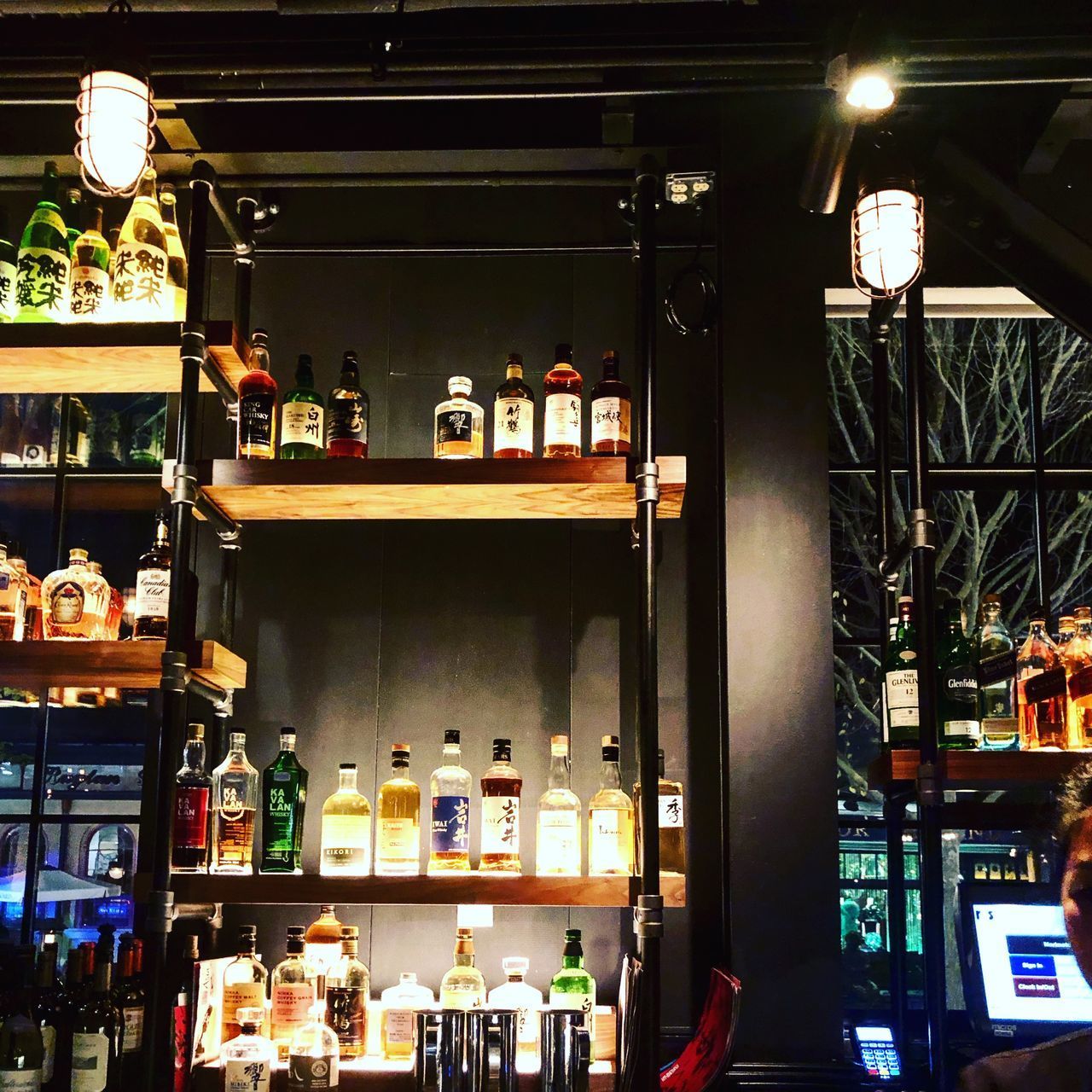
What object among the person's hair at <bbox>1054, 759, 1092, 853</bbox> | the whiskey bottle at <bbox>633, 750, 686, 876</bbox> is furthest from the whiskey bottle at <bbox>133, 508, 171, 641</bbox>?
the person's hair at <bbox>1054, 759, 1092, 853</bbox>

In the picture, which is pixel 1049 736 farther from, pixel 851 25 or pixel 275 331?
pixel 275 331

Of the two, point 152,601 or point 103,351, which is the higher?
point 103,351

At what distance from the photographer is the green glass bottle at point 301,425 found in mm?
2664

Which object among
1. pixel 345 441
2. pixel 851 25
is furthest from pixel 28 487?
pixel 851 25

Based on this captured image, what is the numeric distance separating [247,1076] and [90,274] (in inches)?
71.7

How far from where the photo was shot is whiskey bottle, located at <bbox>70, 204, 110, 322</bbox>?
2676mm

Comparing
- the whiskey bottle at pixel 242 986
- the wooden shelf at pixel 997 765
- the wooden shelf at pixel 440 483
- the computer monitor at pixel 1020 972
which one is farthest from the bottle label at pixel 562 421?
the computer monitor at pixel 1020 972

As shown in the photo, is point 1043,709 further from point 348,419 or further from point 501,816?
point 348,419

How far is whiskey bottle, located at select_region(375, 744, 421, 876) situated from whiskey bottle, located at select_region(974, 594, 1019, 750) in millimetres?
1322

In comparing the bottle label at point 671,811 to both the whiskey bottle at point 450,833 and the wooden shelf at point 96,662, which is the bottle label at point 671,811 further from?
the wooden shelf at point 96,662

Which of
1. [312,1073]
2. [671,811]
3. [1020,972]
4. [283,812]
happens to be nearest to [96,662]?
[283,812]

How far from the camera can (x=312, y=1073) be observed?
2.30 meters

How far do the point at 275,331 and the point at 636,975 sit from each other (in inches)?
74.7

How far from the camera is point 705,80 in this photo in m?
2.49
